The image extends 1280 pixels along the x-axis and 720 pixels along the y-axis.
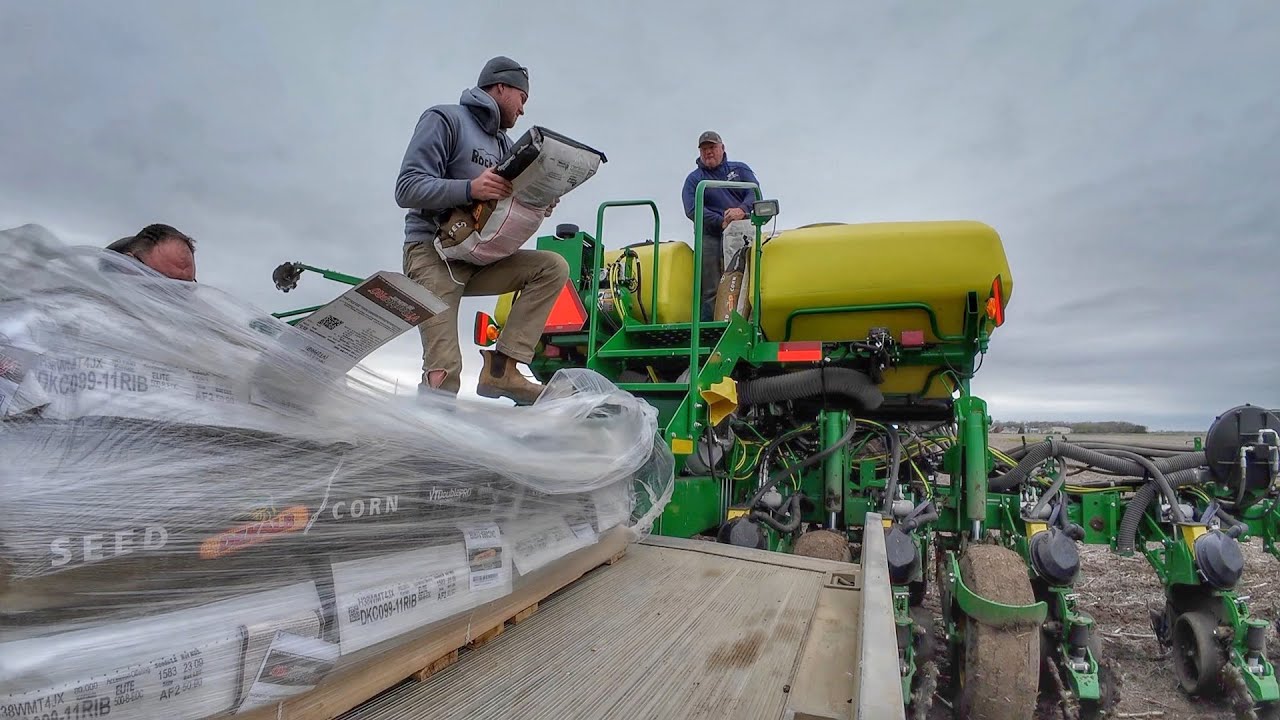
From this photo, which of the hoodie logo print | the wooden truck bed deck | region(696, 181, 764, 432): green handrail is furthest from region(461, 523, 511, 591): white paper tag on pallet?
region(696, 181, 764, 432): green handrail

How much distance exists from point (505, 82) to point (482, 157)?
0.31 metres

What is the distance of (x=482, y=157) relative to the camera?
7.76 feet

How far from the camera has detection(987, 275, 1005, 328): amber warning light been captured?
3500 mm

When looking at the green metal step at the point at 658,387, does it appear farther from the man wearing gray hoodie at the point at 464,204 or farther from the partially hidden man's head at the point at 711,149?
the partially hidden man's head at the point at 711,149

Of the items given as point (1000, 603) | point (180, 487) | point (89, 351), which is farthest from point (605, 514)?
point (1000, 603)

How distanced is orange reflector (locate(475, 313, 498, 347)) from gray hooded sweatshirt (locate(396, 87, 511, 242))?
1.85 metres

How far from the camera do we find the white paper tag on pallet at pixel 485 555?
1.50 metres

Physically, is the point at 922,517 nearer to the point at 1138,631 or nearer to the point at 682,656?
the point at 682,656

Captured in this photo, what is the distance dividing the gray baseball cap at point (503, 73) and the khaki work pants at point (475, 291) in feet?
2.07

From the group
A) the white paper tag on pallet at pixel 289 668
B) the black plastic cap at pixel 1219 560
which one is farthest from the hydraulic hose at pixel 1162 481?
the white paper tag on pallet at pixel 289 668

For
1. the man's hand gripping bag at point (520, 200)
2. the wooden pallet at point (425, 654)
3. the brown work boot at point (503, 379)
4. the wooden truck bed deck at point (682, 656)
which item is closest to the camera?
the wooden pallet at point (425, 654)

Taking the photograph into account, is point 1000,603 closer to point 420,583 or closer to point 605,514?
point 605,514

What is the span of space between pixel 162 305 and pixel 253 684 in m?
0.62

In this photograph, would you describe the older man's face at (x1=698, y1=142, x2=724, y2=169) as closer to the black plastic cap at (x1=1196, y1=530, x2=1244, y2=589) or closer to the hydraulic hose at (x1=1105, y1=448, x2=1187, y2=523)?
the hydraulic hose at (x1=1105, y1=448, x2=1187, y2=523)
